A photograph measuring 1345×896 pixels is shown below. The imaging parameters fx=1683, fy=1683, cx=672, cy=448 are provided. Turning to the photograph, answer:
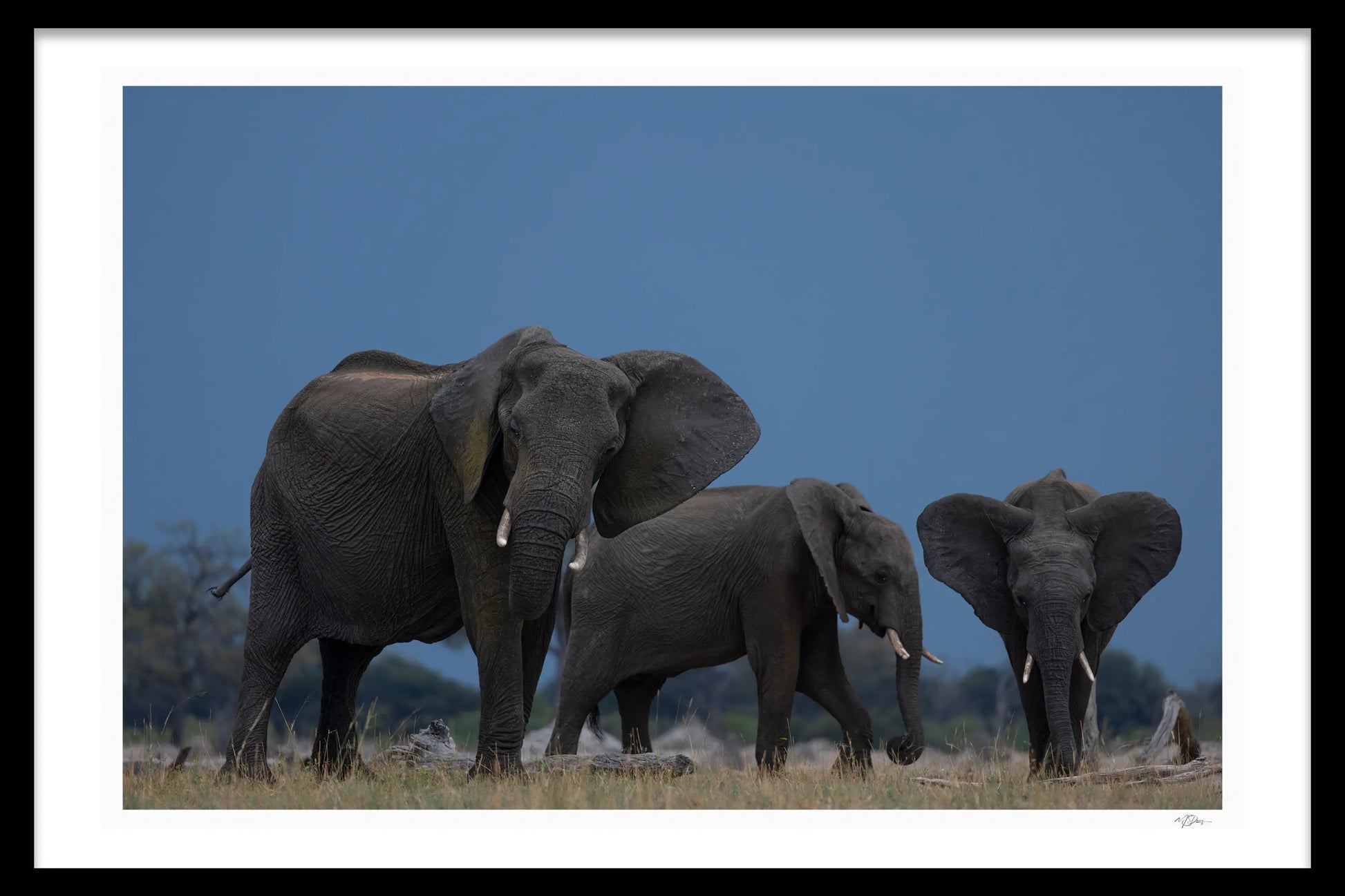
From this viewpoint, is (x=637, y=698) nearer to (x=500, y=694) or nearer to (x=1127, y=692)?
(x=500, y=694)

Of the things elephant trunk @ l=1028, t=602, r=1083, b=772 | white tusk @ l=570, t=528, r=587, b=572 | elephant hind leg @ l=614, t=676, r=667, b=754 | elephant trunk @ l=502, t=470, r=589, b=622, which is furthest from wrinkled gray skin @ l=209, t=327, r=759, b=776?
elephant hind leg @ l=614, t=676, r=667, b=754

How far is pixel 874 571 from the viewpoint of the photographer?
47.8ft

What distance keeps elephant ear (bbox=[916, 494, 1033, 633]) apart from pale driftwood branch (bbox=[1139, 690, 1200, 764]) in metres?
2.03

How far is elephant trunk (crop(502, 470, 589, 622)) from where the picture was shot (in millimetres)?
9828

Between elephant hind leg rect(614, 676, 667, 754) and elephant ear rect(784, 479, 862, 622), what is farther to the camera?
elephant hind leg rect(614, 676, 667, 754)

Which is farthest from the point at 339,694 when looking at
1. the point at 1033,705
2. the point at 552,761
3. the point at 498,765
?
the point at 1033,705

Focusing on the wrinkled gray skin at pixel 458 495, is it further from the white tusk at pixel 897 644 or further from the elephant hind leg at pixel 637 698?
the elephant hind leg at pixel 637 698

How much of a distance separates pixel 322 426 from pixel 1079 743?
595cm

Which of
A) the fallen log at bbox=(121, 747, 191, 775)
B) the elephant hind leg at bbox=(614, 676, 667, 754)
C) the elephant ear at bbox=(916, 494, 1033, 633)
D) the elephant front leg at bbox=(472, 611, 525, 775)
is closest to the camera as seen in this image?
the elephant front leg at bbox=(472, 611, 525, 775)

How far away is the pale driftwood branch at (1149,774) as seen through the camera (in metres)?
11.0

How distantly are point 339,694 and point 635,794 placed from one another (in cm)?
363

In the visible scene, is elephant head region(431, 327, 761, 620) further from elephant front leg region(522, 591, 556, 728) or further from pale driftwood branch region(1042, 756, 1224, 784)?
pale driftwood branch region(1042, 756, 1224, 784)

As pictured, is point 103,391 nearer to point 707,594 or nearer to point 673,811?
point 673,811
